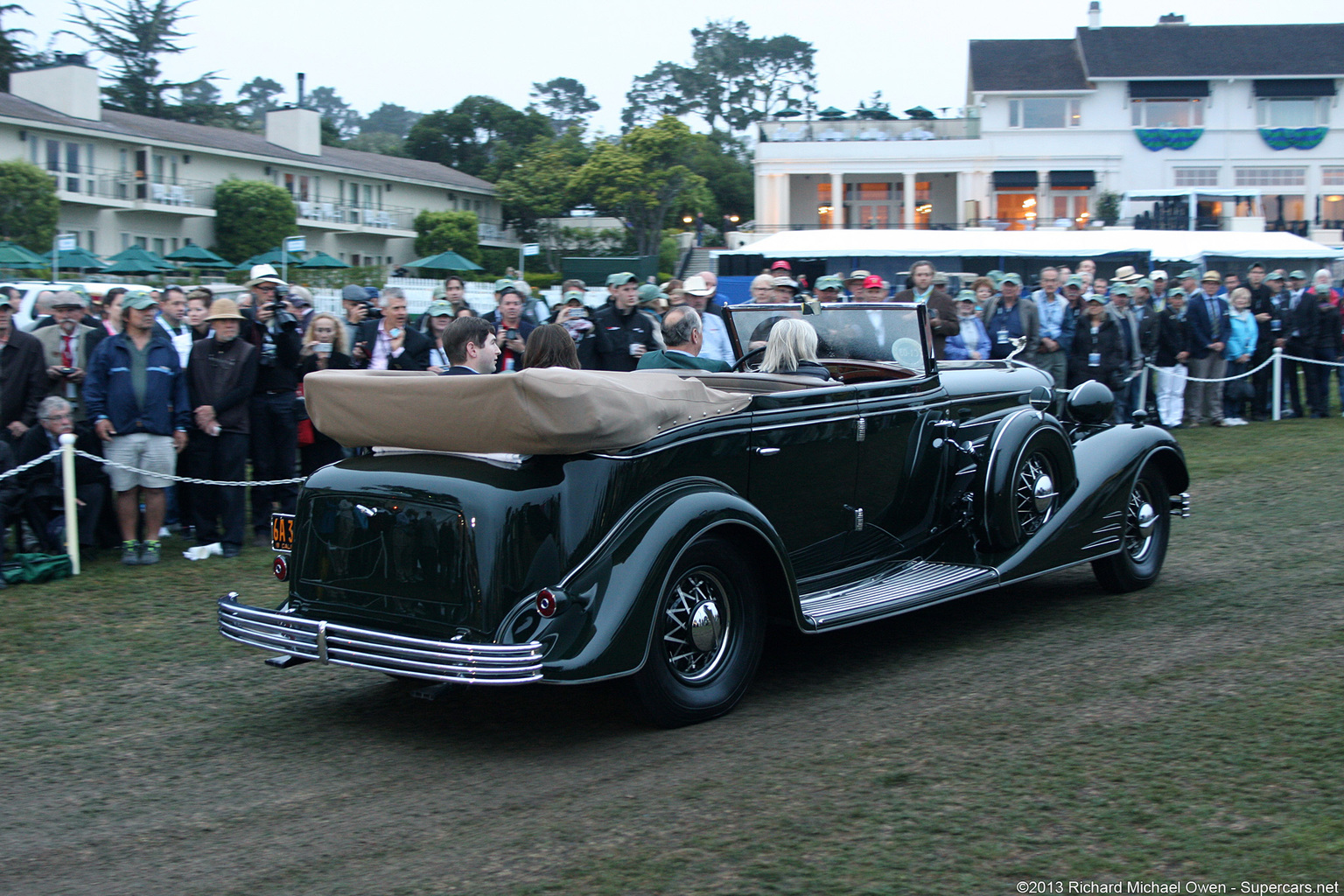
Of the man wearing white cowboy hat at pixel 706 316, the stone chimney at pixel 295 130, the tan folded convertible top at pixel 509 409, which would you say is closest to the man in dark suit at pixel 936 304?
the man wearing white cowboy hat at pixel 706 316

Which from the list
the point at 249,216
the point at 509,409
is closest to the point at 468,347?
the point at 509,409

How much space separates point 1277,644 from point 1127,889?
2852mm

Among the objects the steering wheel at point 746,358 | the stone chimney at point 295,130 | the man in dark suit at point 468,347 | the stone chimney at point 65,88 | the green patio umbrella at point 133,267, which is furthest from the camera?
the stone chimney at point 295,130

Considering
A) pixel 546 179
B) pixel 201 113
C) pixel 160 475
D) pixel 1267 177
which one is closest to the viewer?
pixel 160 475

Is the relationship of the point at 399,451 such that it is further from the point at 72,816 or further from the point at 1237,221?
the point at 1237,221

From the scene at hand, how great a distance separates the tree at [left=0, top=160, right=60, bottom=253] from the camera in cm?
3709

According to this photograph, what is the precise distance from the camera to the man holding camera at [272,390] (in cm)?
863

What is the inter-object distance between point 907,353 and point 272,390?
4800 mm

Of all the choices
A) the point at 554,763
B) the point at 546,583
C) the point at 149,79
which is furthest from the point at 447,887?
the point at 149,79

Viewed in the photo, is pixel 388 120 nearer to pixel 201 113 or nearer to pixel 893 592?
pixel 201 113

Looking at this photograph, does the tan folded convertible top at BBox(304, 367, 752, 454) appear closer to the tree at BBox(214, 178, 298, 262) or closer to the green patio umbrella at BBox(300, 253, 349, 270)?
the green patio umbrella at BBox(300, 253, 349, 270)

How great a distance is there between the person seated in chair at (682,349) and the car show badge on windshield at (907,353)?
0.96 m

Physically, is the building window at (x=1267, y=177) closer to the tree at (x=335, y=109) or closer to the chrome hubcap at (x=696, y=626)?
the chrome hubcap at (x=696, y=626)

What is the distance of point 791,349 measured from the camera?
6105 millimetres
